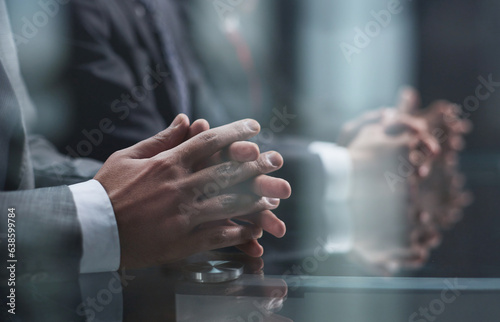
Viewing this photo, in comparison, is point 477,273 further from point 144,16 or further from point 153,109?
point 144,16

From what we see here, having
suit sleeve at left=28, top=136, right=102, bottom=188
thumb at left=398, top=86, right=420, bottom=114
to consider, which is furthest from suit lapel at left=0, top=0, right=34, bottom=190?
thumb at left=398, top=86, right=420, bottom=114

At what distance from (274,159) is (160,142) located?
15 centimetres

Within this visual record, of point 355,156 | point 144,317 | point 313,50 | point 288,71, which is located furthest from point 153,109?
point 313,50

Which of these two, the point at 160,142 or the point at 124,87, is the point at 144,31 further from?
the point at 160,142

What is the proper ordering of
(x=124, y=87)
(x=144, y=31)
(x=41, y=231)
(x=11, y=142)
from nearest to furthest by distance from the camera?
(x=41, y=231) → (x=11, y=142) → (x=124, y=87) → (x=144, y=31)

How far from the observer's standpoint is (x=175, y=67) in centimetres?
118

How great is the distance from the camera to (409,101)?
1773mm

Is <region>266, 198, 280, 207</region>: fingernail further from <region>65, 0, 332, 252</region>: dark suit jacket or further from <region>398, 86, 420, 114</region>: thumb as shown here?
<region>398, 86, 420, 114</region>: thumb

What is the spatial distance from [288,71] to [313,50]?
286 mm

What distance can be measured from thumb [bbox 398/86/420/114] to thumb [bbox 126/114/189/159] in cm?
127

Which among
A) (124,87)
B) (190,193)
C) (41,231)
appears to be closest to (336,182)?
(124,87)

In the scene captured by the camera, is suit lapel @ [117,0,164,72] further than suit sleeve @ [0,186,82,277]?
Yes

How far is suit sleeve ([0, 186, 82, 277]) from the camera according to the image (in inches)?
15.8

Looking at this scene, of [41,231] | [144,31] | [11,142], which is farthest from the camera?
[144,31]
